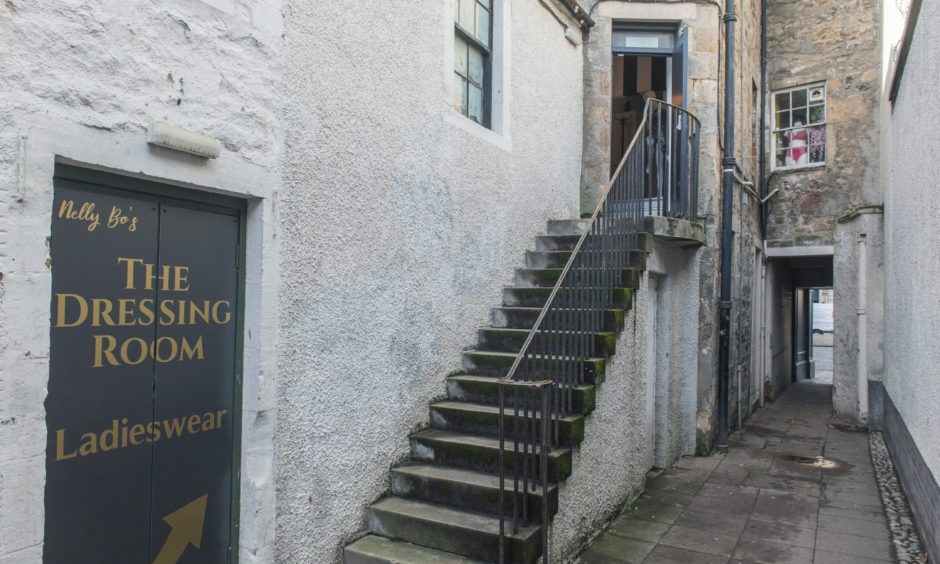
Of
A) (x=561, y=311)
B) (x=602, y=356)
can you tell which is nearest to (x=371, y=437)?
(x=561, y=311)

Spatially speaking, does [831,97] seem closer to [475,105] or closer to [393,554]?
[475,105]

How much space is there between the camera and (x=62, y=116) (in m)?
2.49

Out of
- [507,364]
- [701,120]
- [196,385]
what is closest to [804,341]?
[701,120]

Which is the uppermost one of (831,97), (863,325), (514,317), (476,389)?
(831,97)

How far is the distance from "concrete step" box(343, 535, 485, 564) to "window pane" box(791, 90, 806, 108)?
10819 mm

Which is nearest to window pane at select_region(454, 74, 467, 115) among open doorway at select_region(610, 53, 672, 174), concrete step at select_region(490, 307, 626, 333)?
concrete step at select_region(490, 307, 626, 333)

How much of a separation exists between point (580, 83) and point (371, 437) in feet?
17.6

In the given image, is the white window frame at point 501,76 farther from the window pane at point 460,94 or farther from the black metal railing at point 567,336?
the black metal railing at point 567,336

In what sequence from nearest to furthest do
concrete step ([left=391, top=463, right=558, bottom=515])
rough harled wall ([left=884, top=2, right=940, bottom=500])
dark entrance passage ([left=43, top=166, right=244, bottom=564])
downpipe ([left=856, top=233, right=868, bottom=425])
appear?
1. dark entrance passage ([left=43, top=166, right=244, bottom=564])
2. concrete step ([left=391, top=463, right=558, bottom=515])
3. rough harled wall ([left=884, top=2, right=940, bottom=500])
4. downpipe ([left=856, top=233, right=868, bottom=425])

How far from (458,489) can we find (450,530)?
1.09ft

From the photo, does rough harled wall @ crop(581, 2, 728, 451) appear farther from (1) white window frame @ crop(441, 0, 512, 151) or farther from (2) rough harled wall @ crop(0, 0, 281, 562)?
(2) rough harled wall @ crop(0, 0, 281, 562)

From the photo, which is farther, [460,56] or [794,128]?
[794,128]

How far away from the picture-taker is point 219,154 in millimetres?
3109

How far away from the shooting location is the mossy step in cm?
369
